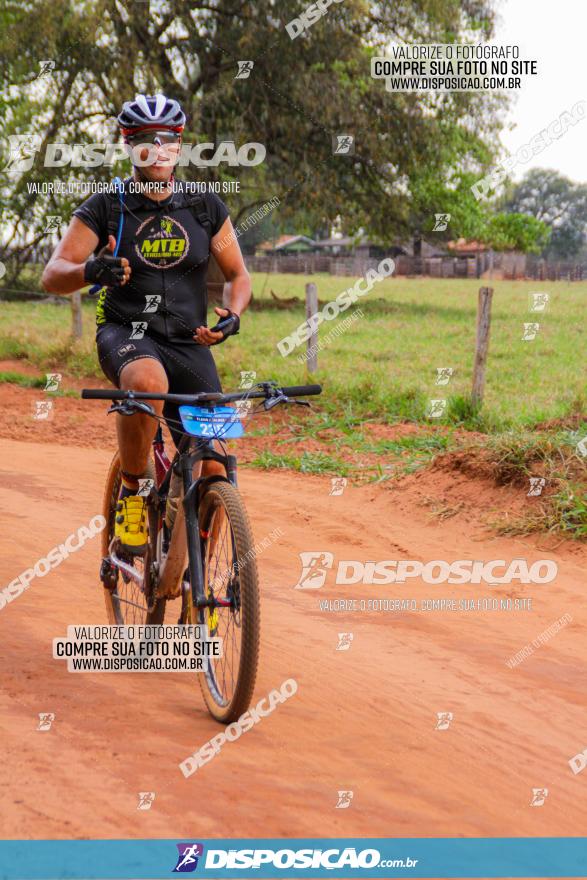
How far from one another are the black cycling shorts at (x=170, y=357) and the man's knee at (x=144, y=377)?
67 mm

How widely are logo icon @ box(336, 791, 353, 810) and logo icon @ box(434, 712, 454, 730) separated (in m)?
0.83

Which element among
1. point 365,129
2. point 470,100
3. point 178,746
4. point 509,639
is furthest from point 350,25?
point 178,746

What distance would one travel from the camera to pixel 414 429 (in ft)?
37.6

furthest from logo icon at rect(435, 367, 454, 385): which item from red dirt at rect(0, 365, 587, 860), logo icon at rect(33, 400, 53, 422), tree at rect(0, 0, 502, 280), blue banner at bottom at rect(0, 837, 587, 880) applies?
blue banner at bottom at rect(0, 837, 587, 880)

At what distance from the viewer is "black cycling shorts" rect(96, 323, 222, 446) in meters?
4.42

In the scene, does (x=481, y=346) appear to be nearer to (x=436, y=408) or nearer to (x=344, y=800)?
(x=436, y=408)

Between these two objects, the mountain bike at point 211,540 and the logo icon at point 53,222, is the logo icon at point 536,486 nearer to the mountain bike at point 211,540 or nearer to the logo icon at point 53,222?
the mountain bike at point 211,540

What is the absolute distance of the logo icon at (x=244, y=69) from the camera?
74.1 ft

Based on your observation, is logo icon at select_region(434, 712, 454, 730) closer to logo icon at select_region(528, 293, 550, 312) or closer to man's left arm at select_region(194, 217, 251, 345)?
man's left arm at select_region(194, 217, 251, 345)

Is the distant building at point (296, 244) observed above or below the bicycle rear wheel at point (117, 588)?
above

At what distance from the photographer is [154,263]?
178 inches

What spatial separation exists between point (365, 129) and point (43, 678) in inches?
856

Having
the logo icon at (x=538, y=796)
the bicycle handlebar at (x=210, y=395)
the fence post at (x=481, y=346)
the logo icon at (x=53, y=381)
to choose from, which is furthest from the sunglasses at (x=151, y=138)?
the logo icon at (x=53, y=381)

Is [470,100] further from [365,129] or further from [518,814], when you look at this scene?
[518,814]
